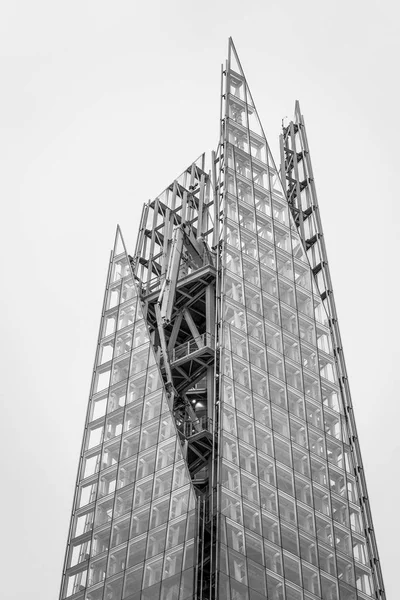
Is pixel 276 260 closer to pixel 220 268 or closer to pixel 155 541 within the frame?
pixel 220 268

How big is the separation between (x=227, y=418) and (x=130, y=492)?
734 cm

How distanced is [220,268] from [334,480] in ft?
61.3

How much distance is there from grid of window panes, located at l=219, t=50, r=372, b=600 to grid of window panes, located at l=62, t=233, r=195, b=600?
2989mm

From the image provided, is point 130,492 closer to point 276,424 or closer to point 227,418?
point 227,418

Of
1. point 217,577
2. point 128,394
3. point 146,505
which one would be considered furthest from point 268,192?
point 217,577

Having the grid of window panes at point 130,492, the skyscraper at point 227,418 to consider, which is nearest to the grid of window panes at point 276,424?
the skyscraper at point 227,418

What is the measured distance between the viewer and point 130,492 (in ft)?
260

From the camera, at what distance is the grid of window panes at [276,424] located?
2911 inches

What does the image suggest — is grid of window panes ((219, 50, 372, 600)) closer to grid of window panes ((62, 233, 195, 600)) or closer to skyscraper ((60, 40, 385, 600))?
skyscraper ((60, 40, 385, 600))

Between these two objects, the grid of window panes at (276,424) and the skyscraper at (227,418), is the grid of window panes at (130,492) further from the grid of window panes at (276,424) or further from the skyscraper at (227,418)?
the grid of window panes at (276,424)

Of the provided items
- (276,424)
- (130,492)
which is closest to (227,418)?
(276,424)

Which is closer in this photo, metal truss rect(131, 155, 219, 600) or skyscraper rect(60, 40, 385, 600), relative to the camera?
skyscraper rect(60, 40, 385, 600)

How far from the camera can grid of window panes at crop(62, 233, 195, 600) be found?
73.0m

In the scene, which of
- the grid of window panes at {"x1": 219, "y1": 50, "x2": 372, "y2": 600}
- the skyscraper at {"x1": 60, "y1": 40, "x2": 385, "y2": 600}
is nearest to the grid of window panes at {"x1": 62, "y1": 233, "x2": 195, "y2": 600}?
the skyscraper at {"x1": 60, "y1": 40, "x2": 385, "y2": 600}
